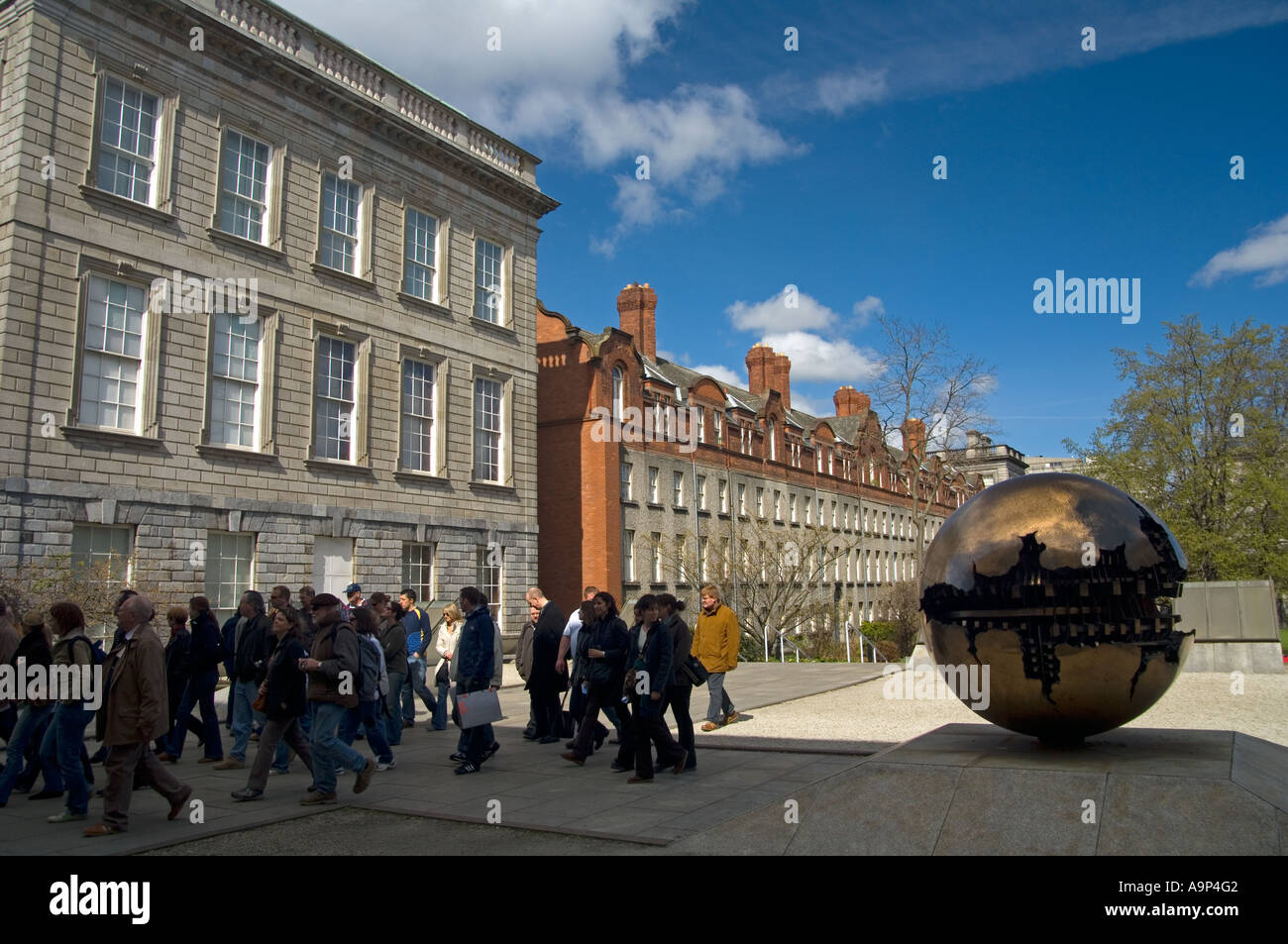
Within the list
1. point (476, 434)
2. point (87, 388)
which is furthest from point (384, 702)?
point (476, 434)

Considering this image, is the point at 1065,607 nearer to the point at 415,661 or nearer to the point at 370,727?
the point at 370,727

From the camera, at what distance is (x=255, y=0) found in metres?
22.2

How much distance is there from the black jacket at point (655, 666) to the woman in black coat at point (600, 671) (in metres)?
0.48

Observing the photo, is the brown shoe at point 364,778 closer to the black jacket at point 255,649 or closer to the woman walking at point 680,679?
the black jacket at point 255,649

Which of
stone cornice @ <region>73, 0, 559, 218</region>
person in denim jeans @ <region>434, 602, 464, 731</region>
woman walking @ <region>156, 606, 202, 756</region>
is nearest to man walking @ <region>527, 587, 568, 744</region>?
person in denim jeans @ <region>434, 602, 464, 731</region>

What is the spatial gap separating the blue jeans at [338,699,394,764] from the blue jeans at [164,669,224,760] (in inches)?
71.9

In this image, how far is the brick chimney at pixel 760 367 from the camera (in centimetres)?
5744

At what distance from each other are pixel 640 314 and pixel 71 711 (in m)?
41.4

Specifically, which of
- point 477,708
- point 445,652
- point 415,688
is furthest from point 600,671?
point 415,688

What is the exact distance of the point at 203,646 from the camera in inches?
425

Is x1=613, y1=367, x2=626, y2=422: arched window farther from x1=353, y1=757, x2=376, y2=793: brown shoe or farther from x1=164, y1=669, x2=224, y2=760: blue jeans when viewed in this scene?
x1=353, y1=757, x2=376, y2=793: brown shoe

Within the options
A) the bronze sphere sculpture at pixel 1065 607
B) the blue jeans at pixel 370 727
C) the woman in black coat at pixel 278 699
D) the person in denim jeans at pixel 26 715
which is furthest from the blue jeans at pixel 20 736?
the bronze sphere sculpture at pixel 1065 607

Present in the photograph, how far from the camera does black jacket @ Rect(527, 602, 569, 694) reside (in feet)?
38.3
